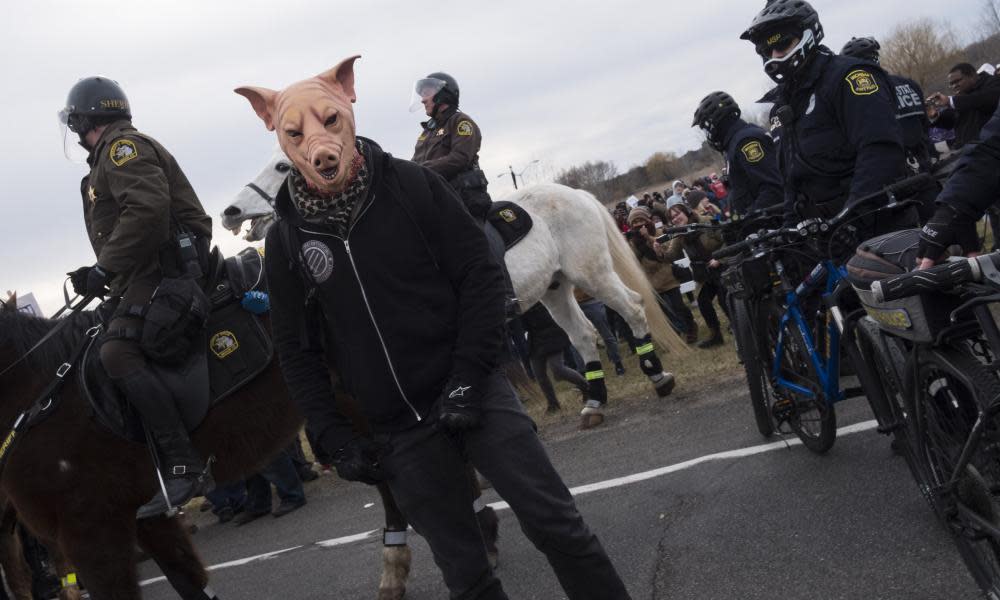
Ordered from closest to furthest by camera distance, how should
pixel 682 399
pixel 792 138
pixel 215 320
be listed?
pixel 792 138 → pixel 215 320 → pixel 682 399

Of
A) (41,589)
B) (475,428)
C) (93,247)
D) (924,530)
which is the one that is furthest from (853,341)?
(41,589)

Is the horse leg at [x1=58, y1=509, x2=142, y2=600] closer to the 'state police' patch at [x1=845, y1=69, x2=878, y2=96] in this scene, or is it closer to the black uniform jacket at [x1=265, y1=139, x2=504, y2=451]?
the black uniform jacket at [x1=265, y1=139, x2=504, y2=451]

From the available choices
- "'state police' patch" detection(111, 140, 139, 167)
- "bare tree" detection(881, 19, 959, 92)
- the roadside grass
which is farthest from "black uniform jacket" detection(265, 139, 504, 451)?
"bare tree" detection(881, 19, 959, 92)

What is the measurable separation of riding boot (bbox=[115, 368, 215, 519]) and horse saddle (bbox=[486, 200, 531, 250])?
3.77 m

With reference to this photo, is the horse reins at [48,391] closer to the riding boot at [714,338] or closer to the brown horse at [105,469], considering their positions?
the brown horse at [105,469]

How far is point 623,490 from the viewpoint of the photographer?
595 cm

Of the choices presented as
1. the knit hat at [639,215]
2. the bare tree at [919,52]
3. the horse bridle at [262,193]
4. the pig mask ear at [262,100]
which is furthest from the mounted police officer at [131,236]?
the bare tree at [919,52]

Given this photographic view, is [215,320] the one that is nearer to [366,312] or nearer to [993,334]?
[366,312]

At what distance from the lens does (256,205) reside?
616 cm

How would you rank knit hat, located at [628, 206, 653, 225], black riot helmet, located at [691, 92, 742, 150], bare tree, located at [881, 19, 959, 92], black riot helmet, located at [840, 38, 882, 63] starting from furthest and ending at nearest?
1. bare tree, located at [881, 19, 959, 92]
2. knit hat, located at [628, 206, 653, 225]
3. black riot helmet, located at [840, 38, 882, 63]
4. black riot helmet, located at [691, 92, 742, 150]

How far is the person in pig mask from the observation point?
9.67ft

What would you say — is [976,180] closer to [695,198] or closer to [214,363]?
[214,363]

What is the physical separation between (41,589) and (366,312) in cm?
740

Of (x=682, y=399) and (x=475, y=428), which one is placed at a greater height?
(x=475, y=428)
